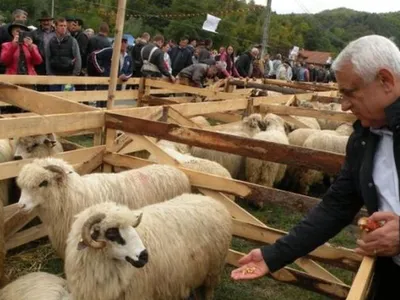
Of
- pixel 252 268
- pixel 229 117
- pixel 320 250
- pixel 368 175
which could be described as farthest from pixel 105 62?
pixel 368 175

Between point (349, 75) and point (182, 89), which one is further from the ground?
point (349, 75)

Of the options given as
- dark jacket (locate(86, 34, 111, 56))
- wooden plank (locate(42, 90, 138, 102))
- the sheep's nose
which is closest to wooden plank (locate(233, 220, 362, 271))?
the sheep's nose

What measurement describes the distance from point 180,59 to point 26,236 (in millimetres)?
9890

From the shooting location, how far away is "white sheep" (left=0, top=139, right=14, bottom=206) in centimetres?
451

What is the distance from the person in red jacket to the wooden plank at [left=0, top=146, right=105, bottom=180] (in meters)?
4.25

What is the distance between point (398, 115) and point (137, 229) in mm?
2046

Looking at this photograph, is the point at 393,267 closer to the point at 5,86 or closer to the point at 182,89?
the point at 5,86

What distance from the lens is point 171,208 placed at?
11.8ft

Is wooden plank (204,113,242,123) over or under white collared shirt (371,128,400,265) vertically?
under

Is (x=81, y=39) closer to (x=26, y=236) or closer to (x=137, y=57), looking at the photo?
(x=137, y=57)

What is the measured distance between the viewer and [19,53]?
26.5ft

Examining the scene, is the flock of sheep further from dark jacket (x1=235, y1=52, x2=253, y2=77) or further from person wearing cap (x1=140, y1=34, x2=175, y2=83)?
dark jacket (x1=235, y1=52, x2=253, y2=77)

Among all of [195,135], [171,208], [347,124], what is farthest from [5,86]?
[347,124]

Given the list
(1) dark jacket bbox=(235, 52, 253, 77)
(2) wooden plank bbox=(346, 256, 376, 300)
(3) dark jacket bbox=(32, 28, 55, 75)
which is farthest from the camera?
(1) dark jacket bbox=(235, 52, 253, 77)
